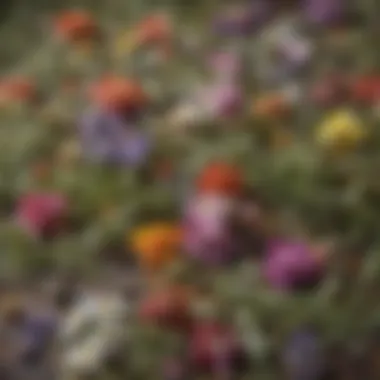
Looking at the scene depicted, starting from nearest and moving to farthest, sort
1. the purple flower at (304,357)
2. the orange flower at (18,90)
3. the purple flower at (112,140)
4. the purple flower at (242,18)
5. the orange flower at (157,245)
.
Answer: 1. the purple flower at (304,357)
2. the orange flower at (157,245)
3. the purple flower at (112,140)
4. the orange flower at (18,90)
5. the purple flower at (242,18)

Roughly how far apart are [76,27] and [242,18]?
0.22 meters

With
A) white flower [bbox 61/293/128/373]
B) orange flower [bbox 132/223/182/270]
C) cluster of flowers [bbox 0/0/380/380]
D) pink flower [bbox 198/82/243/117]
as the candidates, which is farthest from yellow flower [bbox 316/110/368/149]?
white flower [bbox 61/293/128/373]

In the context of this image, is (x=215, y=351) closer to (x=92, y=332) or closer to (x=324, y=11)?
(x=92, y=332)

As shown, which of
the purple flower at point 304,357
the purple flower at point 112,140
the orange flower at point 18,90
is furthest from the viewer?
the orange flower at point 18,90

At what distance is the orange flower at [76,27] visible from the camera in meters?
1.42

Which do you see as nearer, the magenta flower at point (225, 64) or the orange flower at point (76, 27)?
the magenta flower at point (225, 64)

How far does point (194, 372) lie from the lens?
93cm

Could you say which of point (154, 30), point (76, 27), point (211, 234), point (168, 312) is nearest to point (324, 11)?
point (154, 30)

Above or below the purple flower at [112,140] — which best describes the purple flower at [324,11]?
above

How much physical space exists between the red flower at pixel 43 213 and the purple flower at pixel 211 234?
0.43 feet

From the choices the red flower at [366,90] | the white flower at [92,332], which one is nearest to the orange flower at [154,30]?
the red flower at [366,90]

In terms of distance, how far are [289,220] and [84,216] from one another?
0.21 metres

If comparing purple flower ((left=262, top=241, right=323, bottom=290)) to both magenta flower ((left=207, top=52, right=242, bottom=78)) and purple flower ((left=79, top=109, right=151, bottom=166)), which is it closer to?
purple flower ((left=79, top=109, right=151, bottom=166))

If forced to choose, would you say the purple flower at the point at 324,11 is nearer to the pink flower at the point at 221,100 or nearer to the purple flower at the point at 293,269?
the pink flower at the point at 221,100
